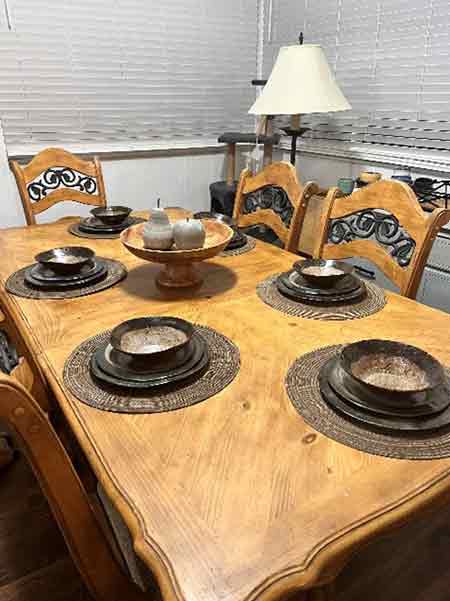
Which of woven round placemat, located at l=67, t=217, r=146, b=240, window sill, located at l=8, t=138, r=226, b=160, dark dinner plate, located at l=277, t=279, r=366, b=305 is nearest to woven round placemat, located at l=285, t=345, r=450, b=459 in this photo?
dark dinner plate, located at l=277, t=279, r=366, b=305

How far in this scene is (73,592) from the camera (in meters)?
1.08

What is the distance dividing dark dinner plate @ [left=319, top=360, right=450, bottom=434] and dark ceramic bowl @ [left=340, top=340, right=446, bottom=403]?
0.04m

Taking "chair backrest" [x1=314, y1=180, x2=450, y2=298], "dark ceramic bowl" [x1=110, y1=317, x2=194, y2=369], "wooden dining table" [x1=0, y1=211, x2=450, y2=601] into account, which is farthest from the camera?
"chair backrest" [x1=314, y1=180, x2=450, y2=298]

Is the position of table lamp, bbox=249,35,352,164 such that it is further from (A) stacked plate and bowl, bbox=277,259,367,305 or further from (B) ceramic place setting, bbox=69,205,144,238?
(A) stacked plate and bowl, bbox=277,259,367,305

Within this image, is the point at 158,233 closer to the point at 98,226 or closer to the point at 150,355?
the point at 150,355

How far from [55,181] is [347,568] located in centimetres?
190

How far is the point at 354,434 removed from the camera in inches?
27.5

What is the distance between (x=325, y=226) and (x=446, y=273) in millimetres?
657

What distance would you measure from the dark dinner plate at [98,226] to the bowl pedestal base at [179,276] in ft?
1.79

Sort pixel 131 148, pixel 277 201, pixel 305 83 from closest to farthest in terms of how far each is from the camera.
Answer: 1. pixel 277 201
2. pixel 305 83
3. pixel 131 148

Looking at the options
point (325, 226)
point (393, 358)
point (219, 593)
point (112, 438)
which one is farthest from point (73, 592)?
point (325, 226)

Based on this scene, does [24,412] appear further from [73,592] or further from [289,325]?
[73,592]

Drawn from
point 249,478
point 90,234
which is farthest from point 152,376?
point 90,234

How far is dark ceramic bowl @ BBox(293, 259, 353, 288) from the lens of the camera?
117cm
